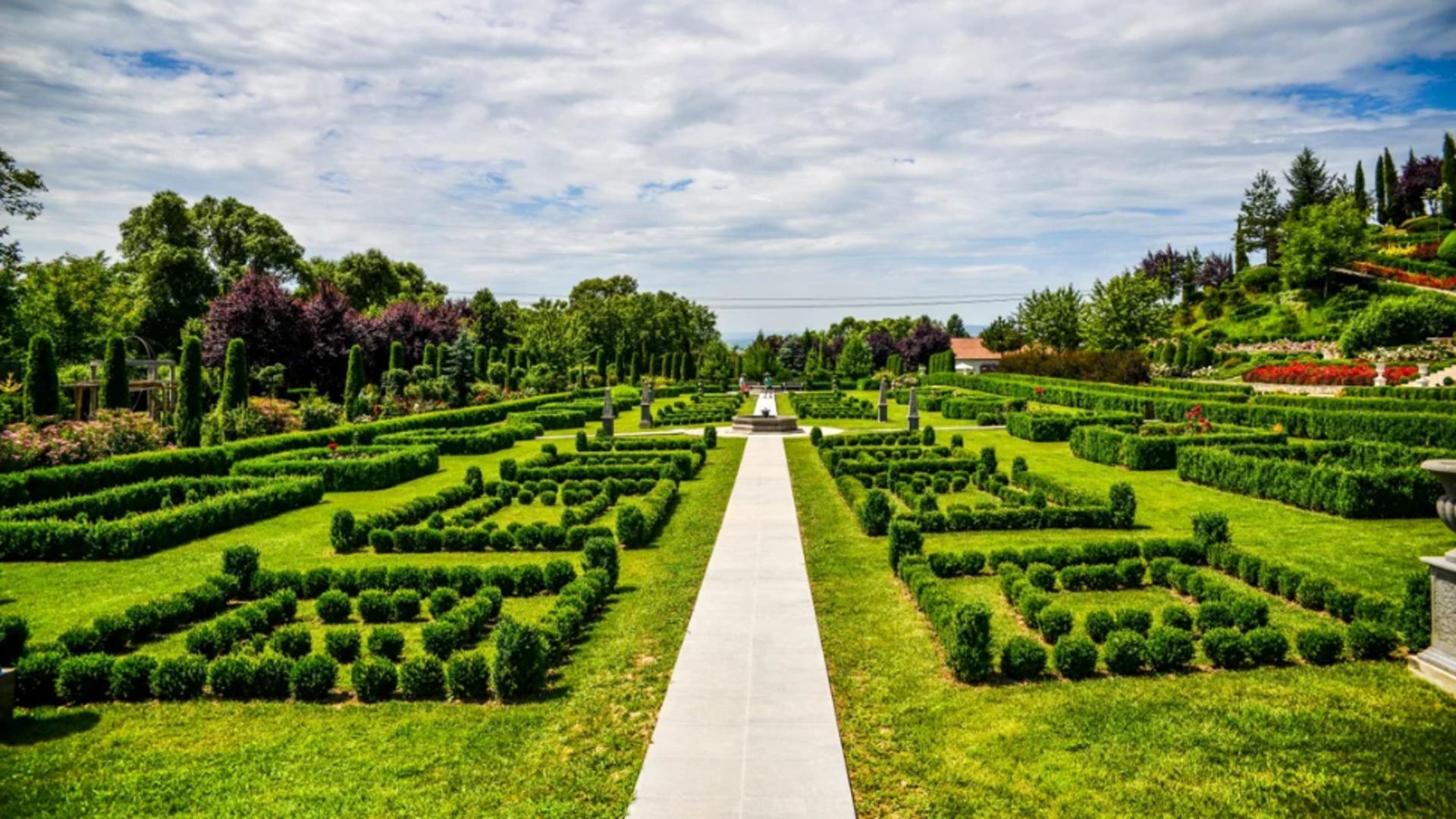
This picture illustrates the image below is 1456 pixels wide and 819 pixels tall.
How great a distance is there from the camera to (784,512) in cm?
1466

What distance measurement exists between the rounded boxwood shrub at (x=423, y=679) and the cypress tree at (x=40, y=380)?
70.8 feet

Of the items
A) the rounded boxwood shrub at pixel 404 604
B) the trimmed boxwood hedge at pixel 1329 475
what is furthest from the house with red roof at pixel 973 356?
the rounded boxwood shrub at pixel 404 604

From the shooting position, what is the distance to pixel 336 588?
998cm

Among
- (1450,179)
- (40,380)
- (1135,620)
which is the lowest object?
(1135,620)

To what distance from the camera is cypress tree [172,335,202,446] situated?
70.1 ft

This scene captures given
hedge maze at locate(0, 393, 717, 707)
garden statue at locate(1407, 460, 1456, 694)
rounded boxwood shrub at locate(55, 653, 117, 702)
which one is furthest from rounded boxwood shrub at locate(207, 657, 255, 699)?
garden statue at locate(1407, 460, 1456, 694)

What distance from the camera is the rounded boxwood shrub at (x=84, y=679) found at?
23.1 ft

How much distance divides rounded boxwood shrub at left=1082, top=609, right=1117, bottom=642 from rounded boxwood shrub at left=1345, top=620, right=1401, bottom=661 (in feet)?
6.81

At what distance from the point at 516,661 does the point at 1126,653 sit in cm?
548

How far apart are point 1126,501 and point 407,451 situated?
627 inches

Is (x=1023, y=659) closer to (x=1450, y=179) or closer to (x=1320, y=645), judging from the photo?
(x=1320, y=645)

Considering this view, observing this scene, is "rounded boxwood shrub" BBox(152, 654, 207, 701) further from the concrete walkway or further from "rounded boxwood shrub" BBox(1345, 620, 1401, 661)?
"rounded boxwood shrub" BBox(1345, 620, 1401, 661)

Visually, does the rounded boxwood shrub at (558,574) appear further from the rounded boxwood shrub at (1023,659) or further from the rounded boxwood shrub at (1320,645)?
the rounded boxwood shrub at (1320,645)

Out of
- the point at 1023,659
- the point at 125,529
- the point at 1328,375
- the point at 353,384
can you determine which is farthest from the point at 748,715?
the point at 1328,375
